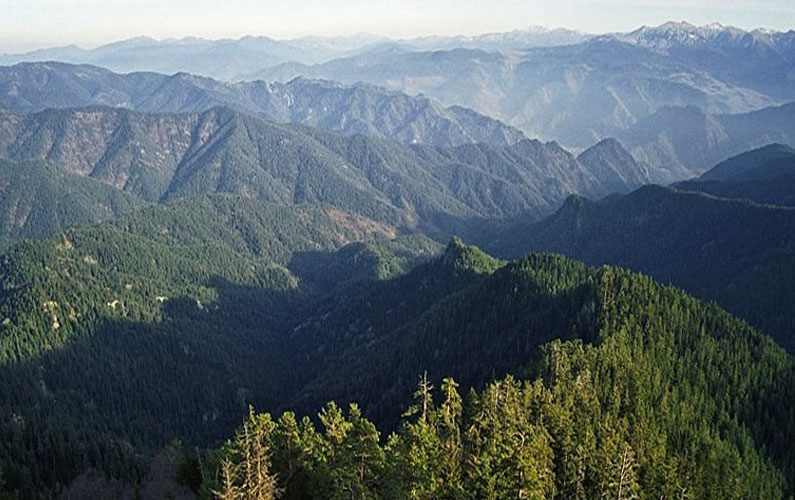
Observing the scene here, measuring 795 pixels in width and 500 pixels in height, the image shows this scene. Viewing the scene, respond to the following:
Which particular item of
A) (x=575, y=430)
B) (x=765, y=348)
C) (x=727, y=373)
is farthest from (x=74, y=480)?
(x=765, y=348)

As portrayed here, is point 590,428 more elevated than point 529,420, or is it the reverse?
point 529,420

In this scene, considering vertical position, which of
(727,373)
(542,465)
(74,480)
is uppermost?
(542,465)

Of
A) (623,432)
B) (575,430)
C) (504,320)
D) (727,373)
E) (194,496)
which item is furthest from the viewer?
(504,320)

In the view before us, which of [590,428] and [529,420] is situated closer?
[529,420]

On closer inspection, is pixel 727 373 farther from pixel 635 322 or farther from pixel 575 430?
pixel 575 430

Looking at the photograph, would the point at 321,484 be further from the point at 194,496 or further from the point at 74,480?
the point at 74,480

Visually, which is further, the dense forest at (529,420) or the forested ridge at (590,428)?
the dense forest at (529,420)

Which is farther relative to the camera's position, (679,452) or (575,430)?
(679,452)

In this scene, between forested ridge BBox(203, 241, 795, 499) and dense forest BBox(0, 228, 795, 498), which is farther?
dense forest BBox(0, 228, 795, 498)

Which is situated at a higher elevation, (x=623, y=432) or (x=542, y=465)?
(x=542, y=465)

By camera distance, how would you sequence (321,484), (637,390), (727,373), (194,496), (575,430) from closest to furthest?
1. (321,484)
2. (194,496)
3. (575,430)
4. (637,390)
5. (727,373)

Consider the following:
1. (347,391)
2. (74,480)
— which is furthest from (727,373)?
(74,480)
